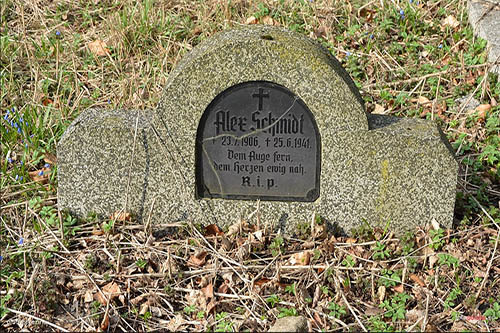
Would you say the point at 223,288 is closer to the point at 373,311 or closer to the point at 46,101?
the point at 373,311

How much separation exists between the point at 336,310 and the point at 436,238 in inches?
29.8

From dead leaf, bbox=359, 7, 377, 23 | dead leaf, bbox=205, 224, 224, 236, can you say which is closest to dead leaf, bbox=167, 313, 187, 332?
dead leaf, bbox=205, 224, 224, 236

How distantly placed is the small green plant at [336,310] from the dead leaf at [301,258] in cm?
33

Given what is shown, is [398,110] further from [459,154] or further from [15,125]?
[15,125]

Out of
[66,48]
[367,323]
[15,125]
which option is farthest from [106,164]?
[66,48]

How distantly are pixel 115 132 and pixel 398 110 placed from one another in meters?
2.30

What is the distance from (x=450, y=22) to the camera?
568cm

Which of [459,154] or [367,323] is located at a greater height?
[459,154]

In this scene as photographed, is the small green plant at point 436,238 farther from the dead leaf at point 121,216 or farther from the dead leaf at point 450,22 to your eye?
the dead leaf at point 450,22

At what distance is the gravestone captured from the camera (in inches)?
135

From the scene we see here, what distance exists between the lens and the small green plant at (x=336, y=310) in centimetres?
321

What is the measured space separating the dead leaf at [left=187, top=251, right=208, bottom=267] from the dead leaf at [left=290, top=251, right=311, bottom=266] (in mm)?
476

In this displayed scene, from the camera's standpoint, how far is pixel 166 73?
523 cm

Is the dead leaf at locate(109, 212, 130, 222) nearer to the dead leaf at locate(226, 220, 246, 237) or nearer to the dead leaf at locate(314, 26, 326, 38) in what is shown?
the dead leaf at locate(226, 220, 246, 237)
